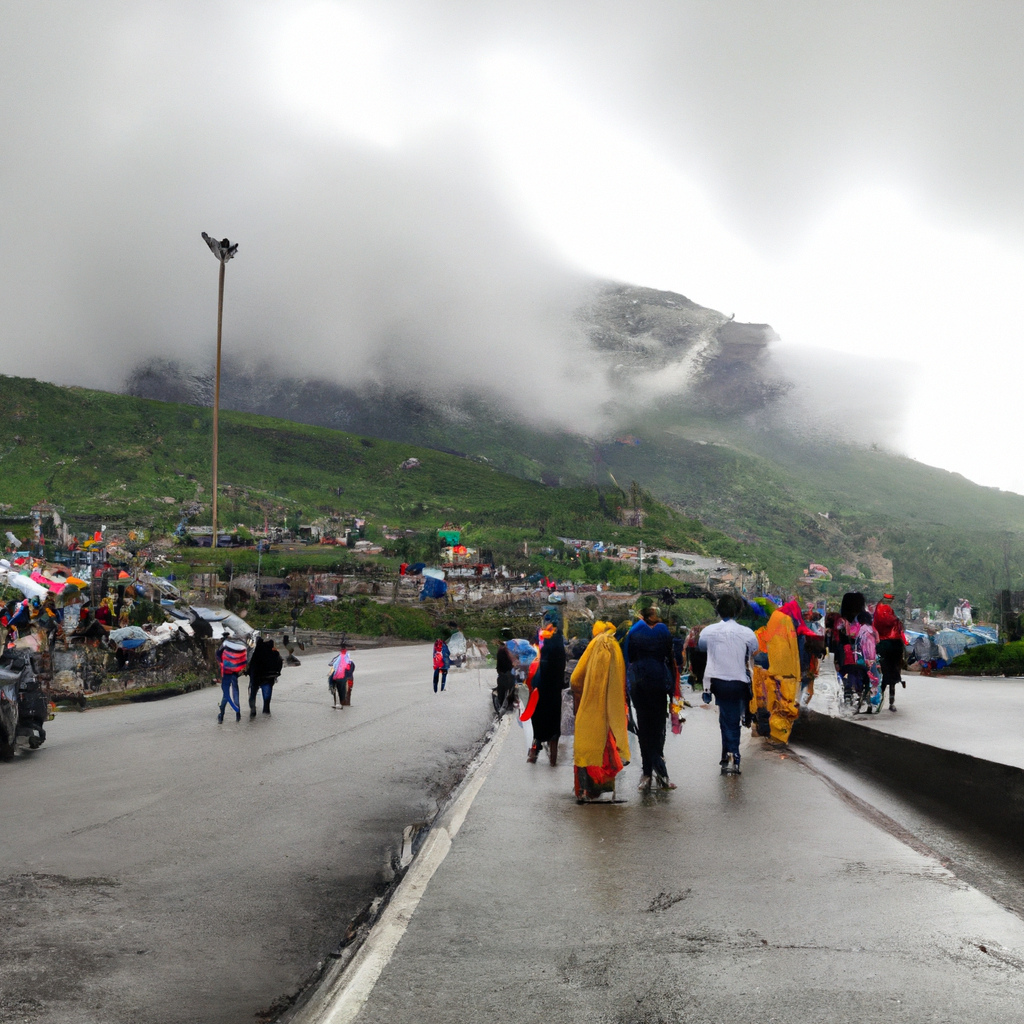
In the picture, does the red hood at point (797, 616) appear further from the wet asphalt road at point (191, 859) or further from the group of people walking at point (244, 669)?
the group of people walking at point (244, 669)

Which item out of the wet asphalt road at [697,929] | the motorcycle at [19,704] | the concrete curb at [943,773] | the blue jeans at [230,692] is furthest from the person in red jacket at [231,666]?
the concrete curb at [943,773]

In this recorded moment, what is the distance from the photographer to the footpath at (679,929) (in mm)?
3549

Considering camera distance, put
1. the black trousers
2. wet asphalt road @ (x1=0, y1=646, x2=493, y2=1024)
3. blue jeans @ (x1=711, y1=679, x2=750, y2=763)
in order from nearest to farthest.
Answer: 1. wet asphalt road @ (x1=0, y1=646, x2=493, y2=1024)
2. the black trousers
3. blue jeans @ (x1=711, y1=679, x2=750, y2=763)

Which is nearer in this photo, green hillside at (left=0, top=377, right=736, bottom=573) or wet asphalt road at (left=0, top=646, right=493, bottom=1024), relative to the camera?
wet asphalt road at (left=0, top=646, right=493, bottom=1024)

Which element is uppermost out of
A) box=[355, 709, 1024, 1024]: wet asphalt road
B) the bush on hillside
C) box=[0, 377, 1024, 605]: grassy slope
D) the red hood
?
box=[0, 377, 1024, 605]: grassy slope

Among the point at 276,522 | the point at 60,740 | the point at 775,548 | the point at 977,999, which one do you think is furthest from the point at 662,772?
the point at 775,548

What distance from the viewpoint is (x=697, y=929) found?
4.50 meters

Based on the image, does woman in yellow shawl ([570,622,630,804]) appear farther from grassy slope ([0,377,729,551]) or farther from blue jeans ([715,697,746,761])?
grassy slope ([0,377,729,551])

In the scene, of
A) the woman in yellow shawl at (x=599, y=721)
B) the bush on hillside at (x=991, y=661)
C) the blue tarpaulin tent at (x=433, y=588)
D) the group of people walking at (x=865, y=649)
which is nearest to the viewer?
the woman in yellow shawl at (x=599, y=721)

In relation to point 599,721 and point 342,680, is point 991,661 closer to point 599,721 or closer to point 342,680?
point 342,680

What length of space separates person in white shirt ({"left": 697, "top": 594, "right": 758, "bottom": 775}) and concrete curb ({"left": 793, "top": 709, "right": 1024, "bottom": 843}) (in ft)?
5.50

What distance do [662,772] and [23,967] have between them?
246 inches

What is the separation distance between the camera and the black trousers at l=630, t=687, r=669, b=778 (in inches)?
357

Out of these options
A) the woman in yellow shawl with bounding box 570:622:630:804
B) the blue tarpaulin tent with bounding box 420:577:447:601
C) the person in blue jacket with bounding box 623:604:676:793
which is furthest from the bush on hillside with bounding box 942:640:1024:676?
the blue tarpaulin tent with bounding box 420:577:447:601
